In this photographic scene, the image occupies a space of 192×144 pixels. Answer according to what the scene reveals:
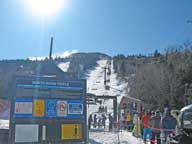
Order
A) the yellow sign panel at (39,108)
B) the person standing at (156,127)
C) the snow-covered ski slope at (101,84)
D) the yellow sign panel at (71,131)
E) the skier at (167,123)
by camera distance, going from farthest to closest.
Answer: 1. the snow-covered ski slope at (101,84)
2. the person standing at (156,127)
3. the skier at (167,123)
4. the yellow sign panel at (71,131)
5. the yellow sign panel at (39,108)

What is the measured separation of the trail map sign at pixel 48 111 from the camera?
930cm

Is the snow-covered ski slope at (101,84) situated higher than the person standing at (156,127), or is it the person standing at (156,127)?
the snow-covered ski slope at (101,84)

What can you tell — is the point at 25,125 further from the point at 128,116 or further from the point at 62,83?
the point at 128,116

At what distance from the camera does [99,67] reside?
6993 inches

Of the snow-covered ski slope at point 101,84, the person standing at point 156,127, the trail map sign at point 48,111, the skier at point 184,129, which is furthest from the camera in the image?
the snow-covered ski slope at point 101,84

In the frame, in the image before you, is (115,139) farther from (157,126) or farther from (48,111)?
(48,111)

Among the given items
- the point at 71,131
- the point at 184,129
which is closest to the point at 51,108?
the point at 71,131

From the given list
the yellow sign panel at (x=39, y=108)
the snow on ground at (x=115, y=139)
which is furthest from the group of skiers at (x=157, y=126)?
the yellow sign panel at (x=39, y=108)

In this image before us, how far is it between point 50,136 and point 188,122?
3.80 m

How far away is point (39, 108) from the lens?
954cm

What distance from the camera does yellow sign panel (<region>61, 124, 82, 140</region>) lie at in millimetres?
9844

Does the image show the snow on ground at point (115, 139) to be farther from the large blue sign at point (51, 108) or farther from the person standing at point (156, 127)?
the large blue sign at point (51, 108)

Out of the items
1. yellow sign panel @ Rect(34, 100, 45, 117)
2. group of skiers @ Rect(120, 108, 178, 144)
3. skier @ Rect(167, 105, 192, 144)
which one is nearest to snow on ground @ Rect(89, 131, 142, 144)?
group of skiers @ Rect(120, 108, 178, 144)

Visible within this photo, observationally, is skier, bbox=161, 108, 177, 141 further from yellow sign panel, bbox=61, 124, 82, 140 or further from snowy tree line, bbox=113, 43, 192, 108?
snowy tree line, bbox=113, 43, 192, 108
